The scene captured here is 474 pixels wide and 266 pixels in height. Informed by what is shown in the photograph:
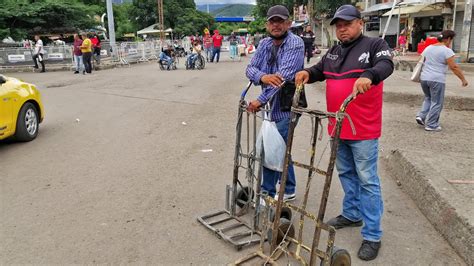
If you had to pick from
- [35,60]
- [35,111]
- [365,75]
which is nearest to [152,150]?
[35,111]

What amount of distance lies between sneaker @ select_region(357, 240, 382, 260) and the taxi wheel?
232 inches

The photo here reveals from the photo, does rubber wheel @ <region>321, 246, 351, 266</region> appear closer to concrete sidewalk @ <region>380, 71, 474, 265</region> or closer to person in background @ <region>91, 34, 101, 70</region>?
concrete sidewalk @ <region>380, 71, 474, 265</region>

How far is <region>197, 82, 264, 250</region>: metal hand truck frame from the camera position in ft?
12.3

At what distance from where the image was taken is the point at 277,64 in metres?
4.02

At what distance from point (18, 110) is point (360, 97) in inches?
230

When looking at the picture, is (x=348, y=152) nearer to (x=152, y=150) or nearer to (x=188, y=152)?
(x=188, y=152)

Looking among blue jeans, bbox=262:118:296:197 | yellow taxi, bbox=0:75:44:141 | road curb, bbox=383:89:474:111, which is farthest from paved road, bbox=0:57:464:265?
road curb, bbox=383:89:474:111

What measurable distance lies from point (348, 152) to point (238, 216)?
1.25m

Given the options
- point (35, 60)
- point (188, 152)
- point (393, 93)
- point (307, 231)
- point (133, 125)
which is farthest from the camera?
point (35, 60)

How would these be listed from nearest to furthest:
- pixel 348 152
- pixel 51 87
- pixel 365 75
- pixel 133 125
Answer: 1. pixel 365 75
2. pixel 348 152
3. pixel 133 125
4. pixel 51 87

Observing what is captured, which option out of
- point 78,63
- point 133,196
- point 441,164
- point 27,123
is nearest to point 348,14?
point 441,164

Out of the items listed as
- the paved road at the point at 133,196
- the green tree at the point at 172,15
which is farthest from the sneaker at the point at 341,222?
the green tree at the point at 172,15

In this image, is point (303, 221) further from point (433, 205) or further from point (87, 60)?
point (87, 60)

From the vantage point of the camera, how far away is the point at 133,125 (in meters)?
8.45
